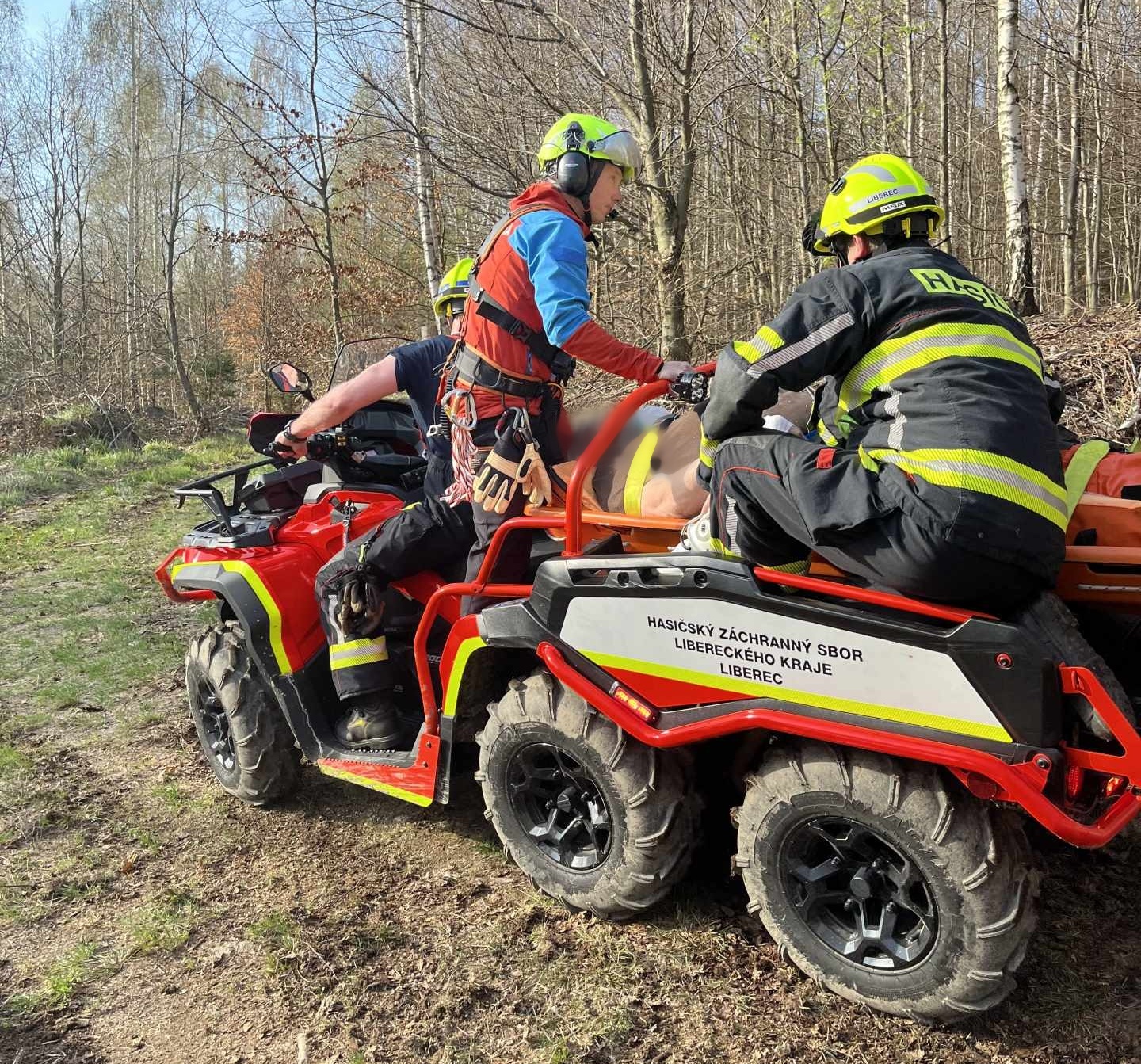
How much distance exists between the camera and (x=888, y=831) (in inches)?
94.0

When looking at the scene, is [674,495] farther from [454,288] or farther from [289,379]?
[454,288]

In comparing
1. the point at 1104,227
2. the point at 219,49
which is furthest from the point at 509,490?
the point at 1104,227

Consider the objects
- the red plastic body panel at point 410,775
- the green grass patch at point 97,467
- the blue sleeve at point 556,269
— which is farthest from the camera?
the green grass patch at point 97,467

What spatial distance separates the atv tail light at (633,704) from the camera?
2.80 m

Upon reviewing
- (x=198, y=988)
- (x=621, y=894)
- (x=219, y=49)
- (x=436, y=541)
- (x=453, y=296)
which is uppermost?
(x=219, y=49)

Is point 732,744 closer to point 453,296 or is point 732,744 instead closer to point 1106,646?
point 1106,646

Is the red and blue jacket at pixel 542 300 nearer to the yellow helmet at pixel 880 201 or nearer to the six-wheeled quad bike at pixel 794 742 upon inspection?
the six-wheeled quad bike at pixel 794 742

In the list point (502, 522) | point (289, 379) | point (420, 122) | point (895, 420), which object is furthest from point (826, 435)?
point (420, 122)

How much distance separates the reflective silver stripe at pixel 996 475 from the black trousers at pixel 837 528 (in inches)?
4.8

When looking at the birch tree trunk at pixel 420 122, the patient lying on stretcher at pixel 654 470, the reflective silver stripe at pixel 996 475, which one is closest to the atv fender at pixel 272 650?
the patient lying on stretcher at pixel 654 470

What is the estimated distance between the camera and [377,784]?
144 inches

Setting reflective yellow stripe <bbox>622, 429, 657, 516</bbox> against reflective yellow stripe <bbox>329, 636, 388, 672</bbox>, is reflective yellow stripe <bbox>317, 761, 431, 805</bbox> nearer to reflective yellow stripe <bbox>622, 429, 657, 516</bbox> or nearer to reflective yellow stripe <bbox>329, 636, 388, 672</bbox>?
reflective yellow stripe <bbox>329, 636, 388, 672</bbox>

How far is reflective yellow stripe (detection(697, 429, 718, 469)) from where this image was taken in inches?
108

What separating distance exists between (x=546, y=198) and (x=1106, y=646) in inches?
91.0
